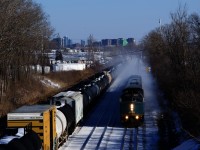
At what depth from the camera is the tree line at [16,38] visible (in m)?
43.7

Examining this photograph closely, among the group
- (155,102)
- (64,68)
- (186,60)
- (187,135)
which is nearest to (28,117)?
(187,135)

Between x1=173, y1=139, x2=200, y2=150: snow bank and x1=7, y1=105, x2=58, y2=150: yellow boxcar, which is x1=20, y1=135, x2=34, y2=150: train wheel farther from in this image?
x1=173, y1=139, x2=200, y2=150: snow bank

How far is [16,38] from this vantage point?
48.2 meters

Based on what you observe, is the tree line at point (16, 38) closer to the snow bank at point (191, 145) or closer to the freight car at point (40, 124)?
the freight car at point (40, 124)

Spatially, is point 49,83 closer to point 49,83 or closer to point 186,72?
point 49,83

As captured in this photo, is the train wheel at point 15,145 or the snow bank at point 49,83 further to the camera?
the snow bank at point 49,83

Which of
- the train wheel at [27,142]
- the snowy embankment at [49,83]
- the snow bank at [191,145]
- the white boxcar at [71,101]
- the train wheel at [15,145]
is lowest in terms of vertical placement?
the snowy embankment at [49,83]

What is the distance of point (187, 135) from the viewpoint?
94.6 ft

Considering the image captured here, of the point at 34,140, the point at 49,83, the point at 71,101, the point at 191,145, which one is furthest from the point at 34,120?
the point at 49,83

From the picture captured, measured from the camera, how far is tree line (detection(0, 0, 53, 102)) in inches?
1721

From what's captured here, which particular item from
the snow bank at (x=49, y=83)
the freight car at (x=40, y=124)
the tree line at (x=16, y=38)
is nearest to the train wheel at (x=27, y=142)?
the freight car at (x=40, y=124)

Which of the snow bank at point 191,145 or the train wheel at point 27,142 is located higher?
the train wheel at point 27,142

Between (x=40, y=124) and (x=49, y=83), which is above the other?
(x=40, y=124)

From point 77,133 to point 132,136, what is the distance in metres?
3.98
